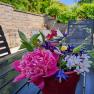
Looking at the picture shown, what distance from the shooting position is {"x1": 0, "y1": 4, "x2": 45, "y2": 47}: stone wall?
7214 millimetres

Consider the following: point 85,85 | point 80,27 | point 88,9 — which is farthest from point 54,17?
point 85,85

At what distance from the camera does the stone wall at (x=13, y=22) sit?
23.7 feet

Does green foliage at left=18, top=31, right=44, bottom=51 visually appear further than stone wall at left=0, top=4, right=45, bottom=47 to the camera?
No

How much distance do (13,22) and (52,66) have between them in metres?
6.90

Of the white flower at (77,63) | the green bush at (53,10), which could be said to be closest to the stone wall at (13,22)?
the green bush at (53,10)

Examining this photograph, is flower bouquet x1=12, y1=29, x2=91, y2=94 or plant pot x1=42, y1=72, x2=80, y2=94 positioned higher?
flower bouquet x1=12, y1=29, x2=91, y2=94

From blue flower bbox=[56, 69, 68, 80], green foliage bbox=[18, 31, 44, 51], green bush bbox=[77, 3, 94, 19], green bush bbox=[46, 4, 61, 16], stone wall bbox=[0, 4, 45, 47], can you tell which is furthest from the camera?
green bush bbox=[46, 4, 61, 16]

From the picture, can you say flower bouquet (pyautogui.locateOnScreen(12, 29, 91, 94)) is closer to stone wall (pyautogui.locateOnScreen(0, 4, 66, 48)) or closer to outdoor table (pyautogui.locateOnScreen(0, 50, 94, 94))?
outdoor table (pyautogui.locateOnScreen(0, 50, 94, 94))

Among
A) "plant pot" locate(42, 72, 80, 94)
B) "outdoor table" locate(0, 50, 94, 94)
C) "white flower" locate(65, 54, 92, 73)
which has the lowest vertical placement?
"outdoor table" locate(0, 50, 94, 94)

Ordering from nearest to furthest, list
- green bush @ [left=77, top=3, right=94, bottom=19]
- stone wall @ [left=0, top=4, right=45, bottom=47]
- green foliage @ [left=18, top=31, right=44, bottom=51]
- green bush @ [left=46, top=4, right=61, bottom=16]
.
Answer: green foliage @ [left=18, top=31, right=44, bottom=51] < stone wall @ [left=0, top=4, right=45, bottom=47] < green bush @ [left=77, top=3, right=94, bottom=19] < green bush @ [left=46, top=4, right=61, bottom=16]

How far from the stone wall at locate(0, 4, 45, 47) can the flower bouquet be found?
17.9ft

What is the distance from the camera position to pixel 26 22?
918 centimetres

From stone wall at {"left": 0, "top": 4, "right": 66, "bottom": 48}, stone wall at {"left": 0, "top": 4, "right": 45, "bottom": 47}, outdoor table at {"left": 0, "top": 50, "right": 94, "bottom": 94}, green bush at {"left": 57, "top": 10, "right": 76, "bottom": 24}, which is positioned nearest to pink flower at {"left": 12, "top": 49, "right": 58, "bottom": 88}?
outdoor table at {"left": 0, "top": 50, "right": 94, "bottom": 94}

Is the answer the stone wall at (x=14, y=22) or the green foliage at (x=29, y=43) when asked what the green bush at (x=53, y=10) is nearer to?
the stone wall at (x=14, y=22)
